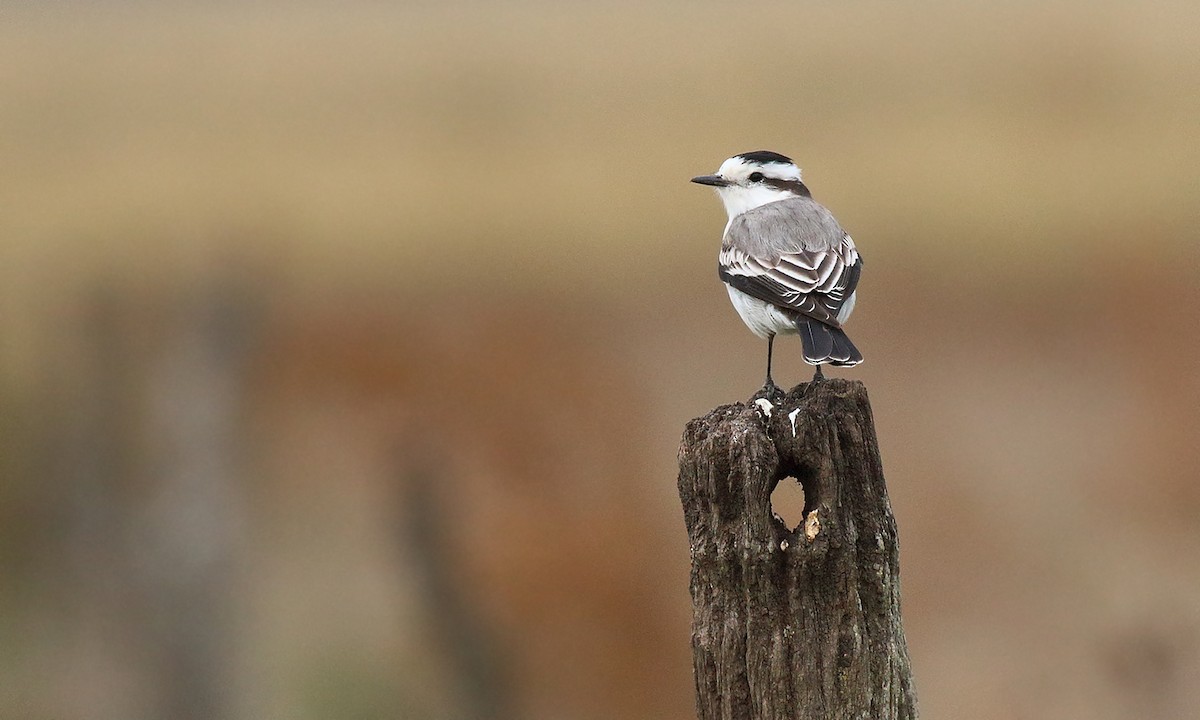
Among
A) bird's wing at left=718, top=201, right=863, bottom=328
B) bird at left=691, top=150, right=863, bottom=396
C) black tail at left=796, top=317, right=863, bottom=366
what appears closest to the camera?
black tail at left=796, top=317, right=863, bottom=366

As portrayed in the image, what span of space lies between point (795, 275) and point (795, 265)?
0.13 meters

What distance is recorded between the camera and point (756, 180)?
32.0ft

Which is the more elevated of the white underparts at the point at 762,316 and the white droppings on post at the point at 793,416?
the white underparts at the point at 762,316

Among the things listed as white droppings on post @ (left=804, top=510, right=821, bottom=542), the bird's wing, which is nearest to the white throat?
the bird's wing

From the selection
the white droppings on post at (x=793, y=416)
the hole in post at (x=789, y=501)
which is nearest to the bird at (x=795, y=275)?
the white droppings on post at (x=793, y=416)

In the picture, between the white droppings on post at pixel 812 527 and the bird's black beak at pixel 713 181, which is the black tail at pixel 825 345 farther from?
the bird's black beak at pixel 713 181

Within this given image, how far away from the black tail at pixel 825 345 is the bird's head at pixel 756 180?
7.45ft

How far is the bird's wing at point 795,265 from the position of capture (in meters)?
7.68

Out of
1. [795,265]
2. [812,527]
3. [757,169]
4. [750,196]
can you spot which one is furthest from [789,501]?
[812,527]

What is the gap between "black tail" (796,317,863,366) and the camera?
7152mm

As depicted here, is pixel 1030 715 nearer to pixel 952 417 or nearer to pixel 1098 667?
pixel 1098 667

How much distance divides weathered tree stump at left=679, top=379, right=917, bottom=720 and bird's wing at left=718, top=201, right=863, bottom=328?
2326 mm

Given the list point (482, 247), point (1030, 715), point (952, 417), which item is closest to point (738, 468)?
point (1030, 715)

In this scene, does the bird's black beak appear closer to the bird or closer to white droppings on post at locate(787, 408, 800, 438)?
the bird
